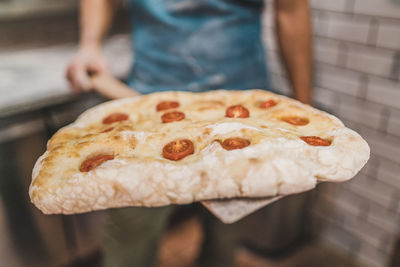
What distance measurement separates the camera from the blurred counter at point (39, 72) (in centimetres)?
153

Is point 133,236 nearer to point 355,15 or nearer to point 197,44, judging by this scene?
point 197,44

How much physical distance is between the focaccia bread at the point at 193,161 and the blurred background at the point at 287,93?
2.17 ft

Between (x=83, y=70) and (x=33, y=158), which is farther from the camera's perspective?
(x=33, y=158)

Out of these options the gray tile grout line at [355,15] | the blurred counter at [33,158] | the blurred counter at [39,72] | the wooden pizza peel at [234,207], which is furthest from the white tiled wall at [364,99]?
the wooden pizza peel at [234,207]

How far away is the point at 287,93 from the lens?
6.51 feet

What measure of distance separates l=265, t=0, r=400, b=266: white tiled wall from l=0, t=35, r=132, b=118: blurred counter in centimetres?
88

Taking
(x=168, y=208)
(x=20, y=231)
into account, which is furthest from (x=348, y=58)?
(x=20, y=231)

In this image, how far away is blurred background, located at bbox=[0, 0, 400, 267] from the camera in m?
1.55

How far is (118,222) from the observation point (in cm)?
120

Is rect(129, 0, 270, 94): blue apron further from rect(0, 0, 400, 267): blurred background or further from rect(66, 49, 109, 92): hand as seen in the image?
rect(0, 0, 400, 267): blurred background

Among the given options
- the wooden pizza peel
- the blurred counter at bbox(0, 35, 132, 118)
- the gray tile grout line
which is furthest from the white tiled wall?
the wooden pizza peel

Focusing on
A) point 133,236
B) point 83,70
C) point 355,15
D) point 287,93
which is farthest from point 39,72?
point 355,15

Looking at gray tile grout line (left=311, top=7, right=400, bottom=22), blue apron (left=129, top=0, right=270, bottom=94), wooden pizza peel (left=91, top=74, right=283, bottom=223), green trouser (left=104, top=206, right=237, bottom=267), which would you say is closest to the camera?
wooden pizza peel (left=91, top=74, right=283, bottom=223)

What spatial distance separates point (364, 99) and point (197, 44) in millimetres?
855
